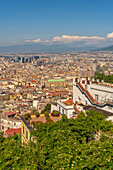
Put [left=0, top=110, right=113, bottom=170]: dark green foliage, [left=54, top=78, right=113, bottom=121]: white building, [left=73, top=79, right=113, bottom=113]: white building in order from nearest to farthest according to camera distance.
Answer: [left=0, top=110, right=113, bottom=170]: dark green foliage
[left=54, top=78, right=113, bottom=121]: white building
[left=73, top=79, right=113, bottom=113]: white building

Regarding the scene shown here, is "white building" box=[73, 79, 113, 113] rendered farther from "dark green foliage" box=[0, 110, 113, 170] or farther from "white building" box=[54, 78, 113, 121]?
"dark green foliage" box=[0, 110, 113, 170]

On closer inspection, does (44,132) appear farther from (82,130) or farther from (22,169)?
(22,169)

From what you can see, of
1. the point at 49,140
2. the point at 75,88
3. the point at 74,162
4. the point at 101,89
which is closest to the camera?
the point at 74,162

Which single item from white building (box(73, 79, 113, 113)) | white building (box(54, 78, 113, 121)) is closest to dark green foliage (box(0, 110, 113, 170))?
white building (box(54, 78, 113, 121))

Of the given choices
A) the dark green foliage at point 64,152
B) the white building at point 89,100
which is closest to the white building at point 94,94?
the white building at point 89,100

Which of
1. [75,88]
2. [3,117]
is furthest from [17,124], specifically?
[75,88]

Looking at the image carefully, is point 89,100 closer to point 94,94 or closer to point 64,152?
point 94,94

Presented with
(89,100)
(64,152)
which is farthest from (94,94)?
(64,152)

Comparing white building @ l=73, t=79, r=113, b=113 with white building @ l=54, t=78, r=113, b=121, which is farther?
white building @ l=73, t=79, r=113, b=113

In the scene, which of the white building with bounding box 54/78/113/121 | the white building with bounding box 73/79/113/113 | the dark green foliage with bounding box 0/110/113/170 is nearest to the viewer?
the dark green foliage with bounding box 0/110/113/170
